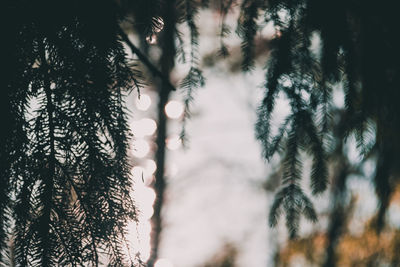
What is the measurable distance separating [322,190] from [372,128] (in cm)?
35

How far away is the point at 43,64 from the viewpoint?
108 centimetres

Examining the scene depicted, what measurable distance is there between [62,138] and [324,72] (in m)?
1.01

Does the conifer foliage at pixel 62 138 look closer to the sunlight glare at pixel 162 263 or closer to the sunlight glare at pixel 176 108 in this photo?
the sunlight glare at pixel 176 108

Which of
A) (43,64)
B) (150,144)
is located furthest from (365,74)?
(150,144)

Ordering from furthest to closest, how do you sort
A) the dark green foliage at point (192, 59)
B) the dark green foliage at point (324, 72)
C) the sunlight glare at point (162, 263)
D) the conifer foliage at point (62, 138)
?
the sunlight glare at point (162, 263), the dark green foliage at point (192, 59), the dark green foliage at point (324, 72), the conifer foliage at point (62, 138)

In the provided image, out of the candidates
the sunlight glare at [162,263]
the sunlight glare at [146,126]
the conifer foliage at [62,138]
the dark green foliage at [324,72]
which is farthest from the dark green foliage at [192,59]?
the sunlight glare at [146,126]

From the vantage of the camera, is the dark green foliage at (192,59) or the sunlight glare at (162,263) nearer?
the dark green foliage at (192,59)

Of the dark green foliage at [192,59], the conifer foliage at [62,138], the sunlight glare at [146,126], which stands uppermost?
the sunlight glare at [146,126]

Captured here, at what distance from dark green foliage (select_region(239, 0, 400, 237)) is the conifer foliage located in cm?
70

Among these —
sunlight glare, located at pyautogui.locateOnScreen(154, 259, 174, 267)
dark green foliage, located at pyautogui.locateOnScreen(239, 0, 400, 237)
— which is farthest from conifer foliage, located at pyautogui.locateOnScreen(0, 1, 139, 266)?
sunlight glare, located at pyautogui.locateOnScreen(154, 259, 174, 267)

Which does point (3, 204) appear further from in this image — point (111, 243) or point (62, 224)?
point (111, 243)

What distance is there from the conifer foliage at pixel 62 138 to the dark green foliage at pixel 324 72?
0.70m

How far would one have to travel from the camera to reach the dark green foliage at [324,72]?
1321 millimetres

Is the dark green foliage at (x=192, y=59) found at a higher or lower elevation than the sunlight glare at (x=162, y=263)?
higher
